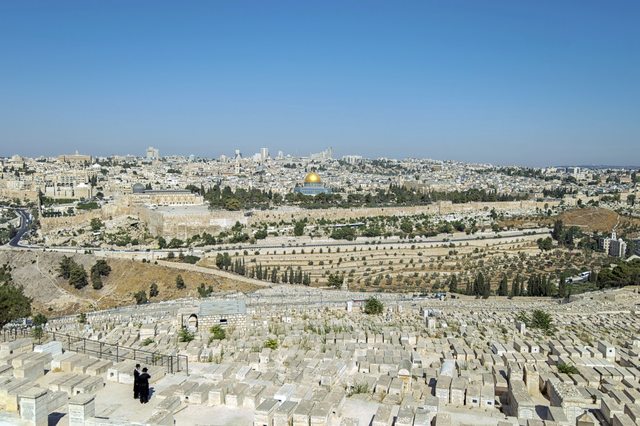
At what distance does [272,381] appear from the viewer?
22.5ft

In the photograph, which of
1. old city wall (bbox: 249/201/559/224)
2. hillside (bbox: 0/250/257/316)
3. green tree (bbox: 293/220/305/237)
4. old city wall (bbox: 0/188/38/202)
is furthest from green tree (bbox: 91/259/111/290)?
old city wall (bbox: 0/188/38/202)

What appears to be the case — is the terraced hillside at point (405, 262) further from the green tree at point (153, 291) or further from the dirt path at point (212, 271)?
the green tree at point (153, 291)

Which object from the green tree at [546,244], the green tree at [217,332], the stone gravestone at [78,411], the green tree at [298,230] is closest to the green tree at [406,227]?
the green tree at [298,230]

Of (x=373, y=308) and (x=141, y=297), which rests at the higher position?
(x=373, y=308)

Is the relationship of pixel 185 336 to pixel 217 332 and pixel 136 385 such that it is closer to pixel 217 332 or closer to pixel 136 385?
pixel 217 332

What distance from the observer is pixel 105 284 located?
2652 centimetres

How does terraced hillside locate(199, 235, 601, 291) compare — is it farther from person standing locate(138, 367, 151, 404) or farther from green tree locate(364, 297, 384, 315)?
person standing locate(138, 367, 151, 404)

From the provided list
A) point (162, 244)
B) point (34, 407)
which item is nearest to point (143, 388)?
point (34, 407)

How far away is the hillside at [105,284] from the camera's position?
24016 millimetres

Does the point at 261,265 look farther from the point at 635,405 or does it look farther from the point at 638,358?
the point at 635,405

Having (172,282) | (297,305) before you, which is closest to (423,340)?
(297,305)

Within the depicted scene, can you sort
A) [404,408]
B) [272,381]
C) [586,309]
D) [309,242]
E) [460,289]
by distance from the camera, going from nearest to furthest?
[404,408] → [272,381] → [586,309] → [460,289] → [309,242]

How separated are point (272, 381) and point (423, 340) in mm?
4439

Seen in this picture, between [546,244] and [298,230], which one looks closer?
[546,244]
